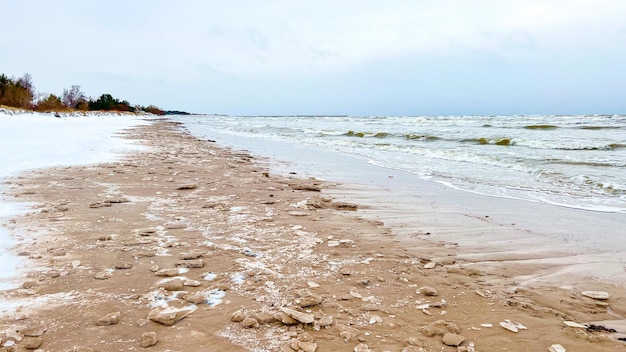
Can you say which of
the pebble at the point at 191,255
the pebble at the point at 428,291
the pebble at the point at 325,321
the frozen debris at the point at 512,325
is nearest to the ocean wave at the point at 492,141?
the pebble at the point at 428,291

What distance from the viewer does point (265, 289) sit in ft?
8.91

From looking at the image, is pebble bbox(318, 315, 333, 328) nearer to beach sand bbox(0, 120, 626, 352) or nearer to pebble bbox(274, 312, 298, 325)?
beach sand bbox(0, 120, 626, 352)

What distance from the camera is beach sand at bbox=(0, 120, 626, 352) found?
214cm

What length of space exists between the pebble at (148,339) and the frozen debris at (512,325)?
2.01 m

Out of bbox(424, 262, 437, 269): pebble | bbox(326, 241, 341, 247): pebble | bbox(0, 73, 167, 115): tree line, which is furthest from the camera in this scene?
bbox(0, 73, 167, 115): tree line

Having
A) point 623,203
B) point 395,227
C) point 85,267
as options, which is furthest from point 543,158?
point 85,267

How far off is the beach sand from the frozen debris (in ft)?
0.09

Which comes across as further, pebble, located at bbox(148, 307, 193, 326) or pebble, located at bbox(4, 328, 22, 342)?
pebble, located at bbox(148, 307, 193, 326)

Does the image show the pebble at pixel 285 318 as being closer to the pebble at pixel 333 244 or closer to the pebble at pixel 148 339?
the pebble at pixel 148 339

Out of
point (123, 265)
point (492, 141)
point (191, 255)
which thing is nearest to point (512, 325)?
point (191, 255)

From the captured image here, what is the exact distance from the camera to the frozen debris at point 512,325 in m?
2.29

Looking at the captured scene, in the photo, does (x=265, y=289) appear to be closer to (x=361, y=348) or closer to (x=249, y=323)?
(x=249, y=323)

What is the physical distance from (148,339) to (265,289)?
2.81 feet

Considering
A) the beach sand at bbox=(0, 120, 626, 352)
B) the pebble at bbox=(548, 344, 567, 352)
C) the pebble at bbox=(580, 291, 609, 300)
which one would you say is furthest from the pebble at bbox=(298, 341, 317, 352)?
the pebble at bbox=(580, 291, 609, 300)
